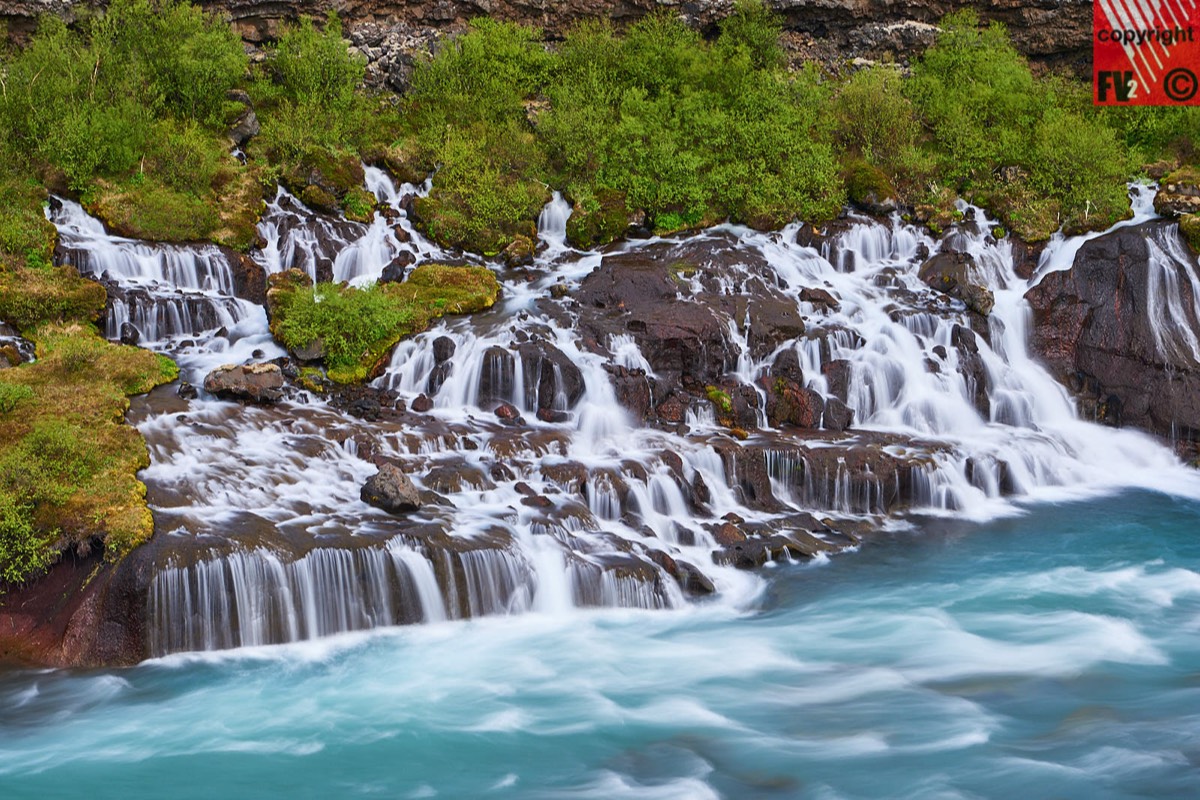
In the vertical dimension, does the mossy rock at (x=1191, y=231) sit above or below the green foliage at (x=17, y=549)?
above

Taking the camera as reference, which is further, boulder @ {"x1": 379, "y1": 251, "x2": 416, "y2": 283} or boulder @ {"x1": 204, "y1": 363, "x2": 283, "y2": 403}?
boulder @ {"x1": 379, "y1": 251, "x2": 416, "y2": 283}

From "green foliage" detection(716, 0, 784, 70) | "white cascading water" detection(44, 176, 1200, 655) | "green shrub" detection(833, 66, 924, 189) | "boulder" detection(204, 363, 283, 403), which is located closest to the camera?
"white cascading water" detection(44, 176, 1200, 655)

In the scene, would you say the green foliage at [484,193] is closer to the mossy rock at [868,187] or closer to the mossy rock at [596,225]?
the mossy rock at [596,225]

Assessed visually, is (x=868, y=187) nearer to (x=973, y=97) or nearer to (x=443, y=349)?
(x=973, y=97)

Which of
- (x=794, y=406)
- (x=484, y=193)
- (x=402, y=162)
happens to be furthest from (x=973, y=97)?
(x=402, y=162)

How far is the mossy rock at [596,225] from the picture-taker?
73.4ft

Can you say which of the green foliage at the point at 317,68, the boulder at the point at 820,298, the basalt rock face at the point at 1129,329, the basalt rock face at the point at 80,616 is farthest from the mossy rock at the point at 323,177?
the basalt rock face at the point at 1129,329

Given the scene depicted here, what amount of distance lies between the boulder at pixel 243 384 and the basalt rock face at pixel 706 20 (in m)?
Result: 15.7

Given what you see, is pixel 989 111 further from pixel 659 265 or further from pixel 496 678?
pixel 496 678

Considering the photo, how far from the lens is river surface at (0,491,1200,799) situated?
834 centimetres

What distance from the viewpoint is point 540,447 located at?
1516 centimetres

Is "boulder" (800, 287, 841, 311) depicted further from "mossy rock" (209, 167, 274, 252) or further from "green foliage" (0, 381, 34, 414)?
"green foliage" (0, 381, 34, 414)
